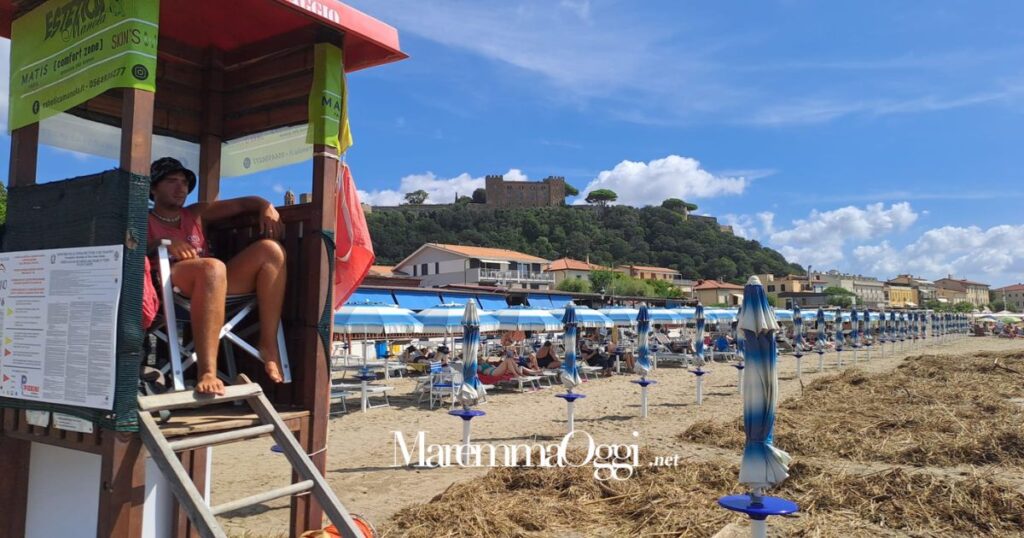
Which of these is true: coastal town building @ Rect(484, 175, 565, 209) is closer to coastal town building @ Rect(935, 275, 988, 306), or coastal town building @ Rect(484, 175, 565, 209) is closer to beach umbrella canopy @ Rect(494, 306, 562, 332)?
coastal town building @ Rect(935, 275, 988, 306)

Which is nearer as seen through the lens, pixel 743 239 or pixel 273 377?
pixel 273 377

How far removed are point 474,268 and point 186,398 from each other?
67.3 m

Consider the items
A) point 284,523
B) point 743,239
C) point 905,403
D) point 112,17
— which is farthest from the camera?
point 743,239

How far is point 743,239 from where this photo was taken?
138 metres

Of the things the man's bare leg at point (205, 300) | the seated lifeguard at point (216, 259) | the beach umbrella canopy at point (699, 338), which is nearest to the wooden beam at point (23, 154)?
the seated lifeguard at point (216, 259)

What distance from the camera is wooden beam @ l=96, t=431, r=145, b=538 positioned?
273 centimetres

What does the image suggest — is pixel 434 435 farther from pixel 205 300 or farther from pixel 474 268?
pixel 474 268

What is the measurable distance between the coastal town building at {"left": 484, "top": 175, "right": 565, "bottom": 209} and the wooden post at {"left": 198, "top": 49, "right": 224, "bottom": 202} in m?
126

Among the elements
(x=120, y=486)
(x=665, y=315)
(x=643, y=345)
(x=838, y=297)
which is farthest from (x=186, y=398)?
(x=838, y=297)

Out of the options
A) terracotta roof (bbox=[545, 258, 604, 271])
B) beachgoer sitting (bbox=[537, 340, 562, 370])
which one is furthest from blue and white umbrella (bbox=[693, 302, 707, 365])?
terracotta roof (bbox=[545, 258, 604, 271])

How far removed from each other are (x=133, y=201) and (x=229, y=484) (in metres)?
4.64

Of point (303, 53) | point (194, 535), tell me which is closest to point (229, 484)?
point (194, 535)

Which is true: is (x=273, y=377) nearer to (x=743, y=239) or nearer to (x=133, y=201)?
(x=133, y=201)

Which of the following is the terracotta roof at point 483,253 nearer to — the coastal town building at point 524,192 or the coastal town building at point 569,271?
the coastal town building at point 569,271
